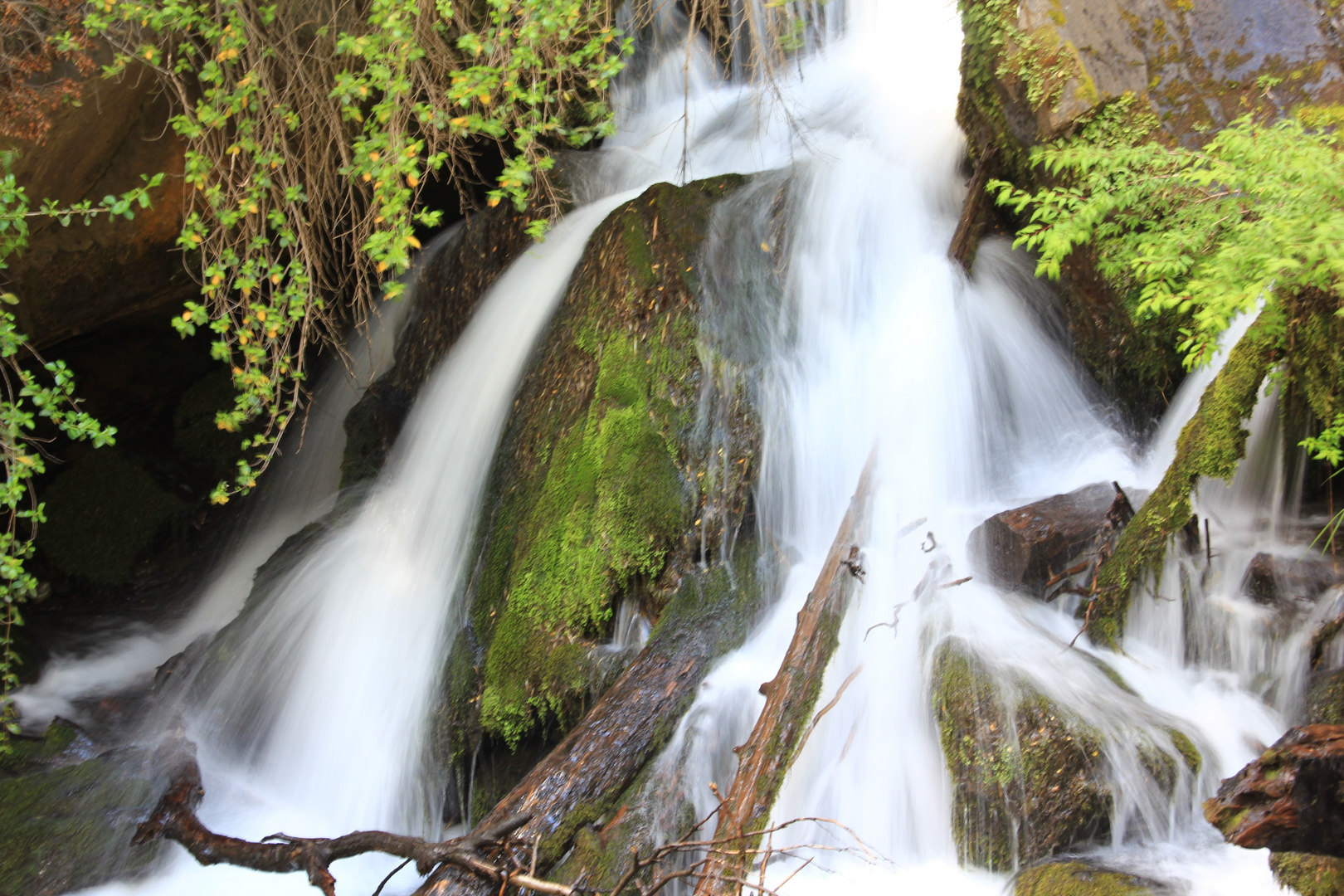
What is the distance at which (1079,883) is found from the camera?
295 cm

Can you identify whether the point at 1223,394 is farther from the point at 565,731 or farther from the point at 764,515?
the point at 565,731

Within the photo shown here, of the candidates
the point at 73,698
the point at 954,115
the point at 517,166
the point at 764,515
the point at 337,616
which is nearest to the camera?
the point at 517,166

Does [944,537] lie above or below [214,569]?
below

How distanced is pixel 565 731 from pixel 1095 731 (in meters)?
2.08

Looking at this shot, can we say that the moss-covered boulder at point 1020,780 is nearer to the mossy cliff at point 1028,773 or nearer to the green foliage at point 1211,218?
the mossy cliff at point 1028,773

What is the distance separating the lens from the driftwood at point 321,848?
9.14 ft

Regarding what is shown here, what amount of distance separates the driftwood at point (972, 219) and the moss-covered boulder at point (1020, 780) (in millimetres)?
2792

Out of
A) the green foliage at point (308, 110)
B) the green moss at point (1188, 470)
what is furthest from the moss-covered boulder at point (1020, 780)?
the green foliage at point (308, 110)

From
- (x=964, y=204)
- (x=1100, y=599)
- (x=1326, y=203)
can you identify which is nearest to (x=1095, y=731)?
(x=1100, y=599)

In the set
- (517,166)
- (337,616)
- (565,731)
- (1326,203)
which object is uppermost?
(517,166)

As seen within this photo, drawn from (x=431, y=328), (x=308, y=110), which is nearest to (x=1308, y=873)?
(x=431, y=328)

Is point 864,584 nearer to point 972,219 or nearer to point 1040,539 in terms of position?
point 1040,539

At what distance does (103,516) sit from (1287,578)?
743cm

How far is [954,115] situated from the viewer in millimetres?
6113
